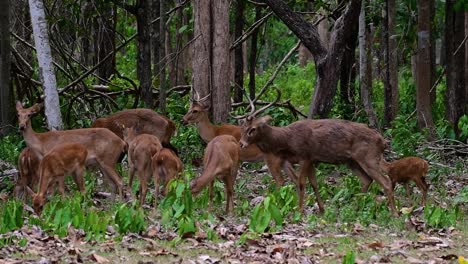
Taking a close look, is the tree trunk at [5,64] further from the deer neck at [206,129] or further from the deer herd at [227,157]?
the deer neck at [206,129]

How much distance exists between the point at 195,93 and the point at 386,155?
390 cm

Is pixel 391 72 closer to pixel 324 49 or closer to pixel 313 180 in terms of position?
pixel 324 49

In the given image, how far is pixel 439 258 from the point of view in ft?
28.4

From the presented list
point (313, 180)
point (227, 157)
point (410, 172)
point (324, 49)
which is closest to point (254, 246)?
point (227, 157)

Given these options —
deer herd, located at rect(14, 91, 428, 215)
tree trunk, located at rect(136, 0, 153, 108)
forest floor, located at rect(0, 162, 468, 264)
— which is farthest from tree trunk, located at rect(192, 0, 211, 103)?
forest floor, located at rect(0, 162, 468, 264)

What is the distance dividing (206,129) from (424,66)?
3.81 meters

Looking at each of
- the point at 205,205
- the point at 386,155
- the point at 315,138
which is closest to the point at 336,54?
the point at 386,155

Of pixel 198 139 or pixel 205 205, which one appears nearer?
pixel 205 205

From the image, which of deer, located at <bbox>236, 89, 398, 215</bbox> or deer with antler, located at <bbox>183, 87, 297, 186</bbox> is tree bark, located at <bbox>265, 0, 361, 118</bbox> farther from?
deer, located at <bbox>236, 89, 398, 215</bbox>

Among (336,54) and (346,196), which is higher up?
(336,54)

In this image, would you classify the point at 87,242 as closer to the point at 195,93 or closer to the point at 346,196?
the point at 346,196

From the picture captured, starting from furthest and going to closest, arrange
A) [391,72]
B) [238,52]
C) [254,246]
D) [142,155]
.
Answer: [238,52] < [391,72] < [142,155] < [254,246]

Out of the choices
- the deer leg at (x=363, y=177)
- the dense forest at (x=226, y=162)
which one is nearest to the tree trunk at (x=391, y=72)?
the dense forest at (x=226, y=162)

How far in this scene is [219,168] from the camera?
11.6 m
